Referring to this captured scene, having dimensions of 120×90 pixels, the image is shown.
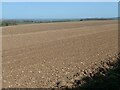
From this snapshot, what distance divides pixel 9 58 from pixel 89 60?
4.55m

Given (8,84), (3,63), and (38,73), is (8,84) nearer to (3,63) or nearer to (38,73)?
(38,73)

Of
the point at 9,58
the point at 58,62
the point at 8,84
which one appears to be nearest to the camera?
the point at 8,84

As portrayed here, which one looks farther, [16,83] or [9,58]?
[9,58]

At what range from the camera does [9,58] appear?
714 inches

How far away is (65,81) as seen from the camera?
37.5 feet

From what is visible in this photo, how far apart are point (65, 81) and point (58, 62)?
14.5 ft

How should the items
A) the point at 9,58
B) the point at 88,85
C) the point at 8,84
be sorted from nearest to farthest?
the point at 88,85, the point at 8,84, the point at 9,58

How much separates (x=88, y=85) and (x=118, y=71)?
9.00ft

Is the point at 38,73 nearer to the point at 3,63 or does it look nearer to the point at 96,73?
the point at 96,73

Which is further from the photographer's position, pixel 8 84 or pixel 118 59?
pixel 118 59

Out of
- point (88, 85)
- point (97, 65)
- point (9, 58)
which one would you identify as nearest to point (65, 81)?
point (88, 85)

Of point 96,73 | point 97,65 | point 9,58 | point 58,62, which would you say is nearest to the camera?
point 96,73

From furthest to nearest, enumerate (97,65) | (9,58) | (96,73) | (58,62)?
(9,58), (58,62), (97,65), (96,73)

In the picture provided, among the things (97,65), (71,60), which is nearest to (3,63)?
(71,60)
